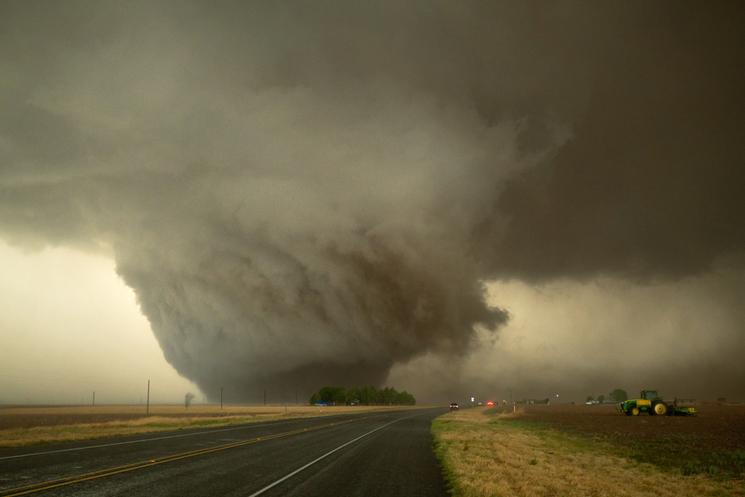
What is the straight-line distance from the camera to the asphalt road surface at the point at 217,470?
13.3m

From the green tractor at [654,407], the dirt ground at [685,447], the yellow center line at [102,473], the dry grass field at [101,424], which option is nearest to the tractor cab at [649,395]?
the green tractor at [654,407]

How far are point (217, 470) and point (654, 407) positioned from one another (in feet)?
200

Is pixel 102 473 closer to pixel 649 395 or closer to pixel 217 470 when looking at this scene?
pixel 217 470

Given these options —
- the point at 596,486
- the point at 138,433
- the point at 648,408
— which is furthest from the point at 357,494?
the point at 648,408

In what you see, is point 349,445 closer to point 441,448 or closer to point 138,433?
point 441,448

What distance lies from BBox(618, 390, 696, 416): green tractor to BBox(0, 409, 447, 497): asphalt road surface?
4824 centimetres

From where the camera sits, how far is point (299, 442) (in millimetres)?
28031

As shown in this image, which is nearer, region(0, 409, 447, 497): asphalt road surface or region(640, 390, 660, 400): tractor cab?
region(0, 409, 447, 497): asphalt road surface

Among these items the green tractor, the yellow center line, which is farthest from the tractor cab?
the yellow center line

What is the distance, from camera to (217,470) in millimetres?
16672

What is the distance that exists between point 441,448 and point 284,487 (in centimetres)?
1504

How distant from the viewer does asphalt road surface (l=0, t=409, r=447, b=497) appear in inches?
522

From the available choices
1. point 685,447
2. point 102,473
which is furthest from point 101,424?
point 685,447

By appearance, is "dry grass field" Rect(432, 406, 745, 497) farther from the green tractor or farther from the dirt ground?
the green tractor
